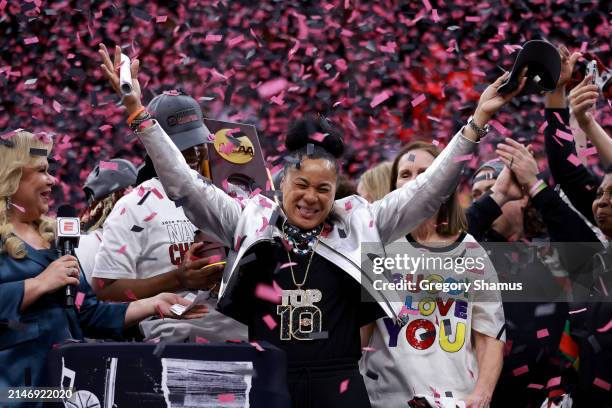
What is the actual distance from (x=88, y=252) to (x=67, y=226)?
98 centimetres

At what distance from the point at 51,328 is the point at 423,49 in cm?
984

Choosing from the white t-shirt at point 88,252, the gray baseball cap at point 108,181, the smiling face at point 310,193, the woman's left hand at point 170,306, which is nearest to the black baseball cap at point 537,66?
the smiling face at point 310,193

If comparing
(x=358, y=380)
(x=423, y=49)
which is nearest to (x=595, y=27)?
(x=423, y=49)

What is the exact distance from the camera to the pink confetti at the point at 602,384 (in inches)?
162

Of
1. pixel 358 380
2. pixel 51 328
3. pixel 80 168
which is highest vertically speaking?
pixel 80 168

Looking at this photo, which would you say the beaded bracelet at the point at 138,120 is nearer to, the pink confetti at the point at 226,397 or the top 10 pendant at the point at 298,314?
the top 10 pendant at the point at 298,314

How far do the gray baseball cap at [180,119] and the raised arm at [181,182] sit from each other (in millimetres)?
582

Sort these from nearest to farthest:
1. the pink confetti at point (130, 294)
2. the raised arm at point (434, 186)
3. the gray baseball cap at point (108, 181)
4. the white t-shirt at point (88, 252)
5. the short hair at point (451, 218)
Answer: the raised arm at point (434, 186) < the pink confetti at point (130, 294) < the short hair at point (451, 218) < the white t-shirt at point (88, 252) < the gray baseball cap at point (108, 181)

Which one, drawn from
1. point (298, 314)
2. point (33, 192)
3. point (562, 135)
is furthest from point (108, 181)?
point (562, 135)

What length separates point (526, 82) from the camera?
364 cm

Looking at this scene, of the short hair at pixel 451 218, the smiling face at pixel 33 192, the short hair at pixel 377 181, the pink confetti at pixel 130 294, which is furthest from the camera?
the short hair at pixel 377 181

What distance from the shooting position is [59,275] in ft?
11.6

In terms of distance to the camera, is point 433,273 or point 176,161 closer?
point 176,161

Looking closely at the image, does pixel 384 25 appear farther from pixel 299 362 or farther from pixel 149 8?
pixel 299 362
